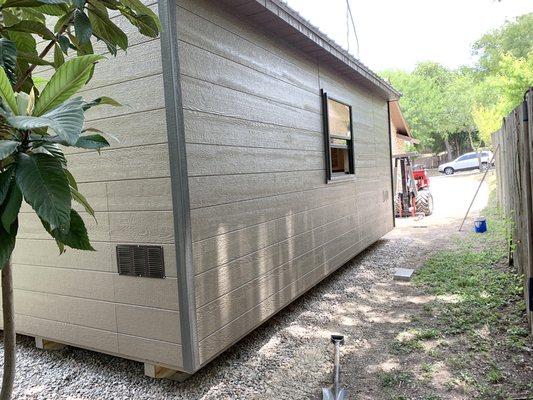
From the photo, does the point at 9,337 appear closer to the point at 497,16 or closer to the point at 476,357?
the point at 476,357

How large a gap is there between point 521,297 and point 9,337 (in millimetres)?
4306

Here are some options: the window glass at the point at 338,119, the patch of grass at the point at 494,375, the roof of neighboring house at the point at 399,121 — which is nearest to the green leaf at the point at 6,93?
the patch of grass at the point at 494,375

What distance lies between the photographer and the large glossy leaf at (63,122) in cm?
93

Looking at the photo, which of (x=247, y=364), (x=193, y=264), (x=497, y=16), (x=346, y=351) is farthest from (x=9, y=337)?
(x=497, y=16)

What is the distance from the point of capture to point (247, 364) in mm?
3221

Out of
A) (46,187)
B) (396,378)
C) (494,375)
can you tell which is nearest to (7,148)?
(46,187)

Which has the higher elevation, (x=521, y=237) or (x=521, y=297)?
(x=521, y=237)

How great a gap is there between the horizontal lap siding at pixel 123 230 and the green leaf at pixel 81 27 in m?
1.24

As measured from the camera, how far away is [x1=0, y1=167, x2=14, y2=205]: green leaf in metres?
1.06

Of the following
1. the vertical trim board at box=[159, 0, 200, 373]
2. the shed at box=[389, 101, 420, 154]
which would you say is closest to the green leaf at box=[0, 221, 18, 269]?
the vertical trim board at box=[159, 0, 200, 373]

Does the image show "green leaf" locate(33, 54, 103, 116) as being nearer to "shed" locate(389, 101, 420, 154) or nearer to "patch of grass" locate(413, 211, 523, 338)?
"patch of grass" locate(413, 211, 523, 338)

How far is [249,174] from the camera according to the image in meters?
3.54

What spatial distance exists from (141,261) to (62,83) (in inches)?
75.9

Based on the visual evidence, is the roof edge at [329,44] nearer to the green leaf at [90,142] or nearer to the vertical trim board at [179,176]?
the vertical trim board at [179,176]
